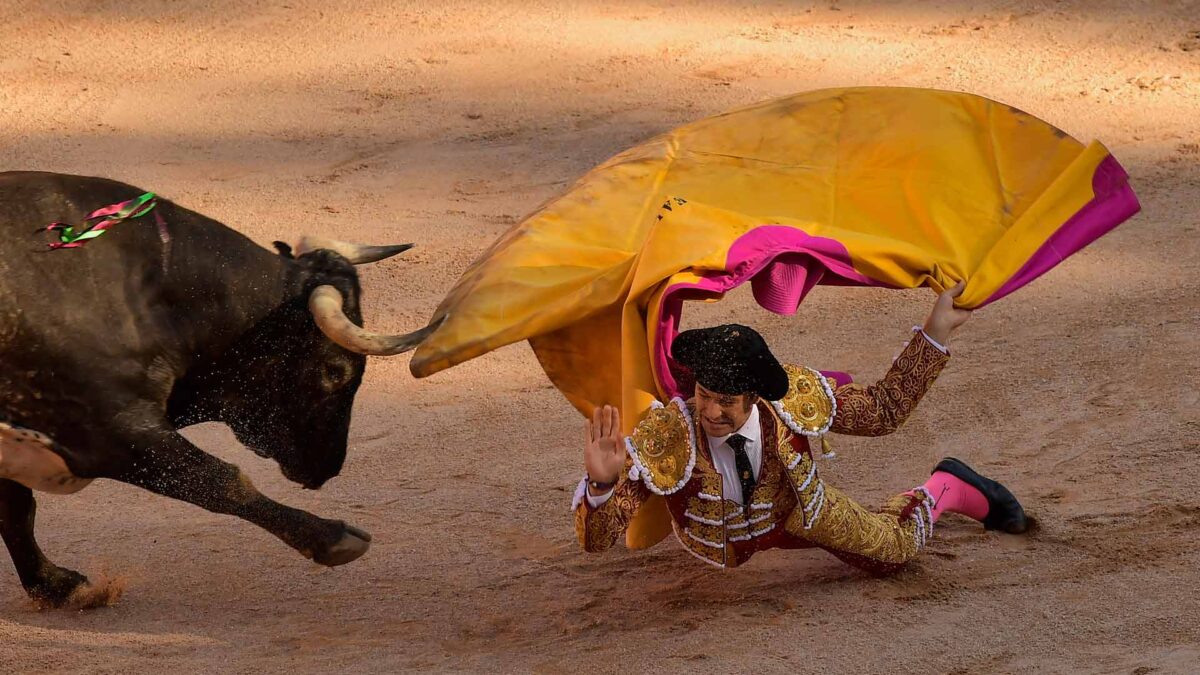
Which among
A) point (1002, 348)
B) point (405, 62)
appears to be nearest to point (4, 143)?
point (405, 62)

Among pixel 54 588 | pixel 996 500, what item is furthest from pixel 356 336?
pixel 996 500

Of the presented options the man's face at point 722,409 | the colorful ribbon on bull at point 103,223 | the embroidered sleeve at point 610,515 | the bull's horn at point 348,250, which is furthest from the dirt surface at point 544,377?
the colorful ribbon on bull at point 103,223

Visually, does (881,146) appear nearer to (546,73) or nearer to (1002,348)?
(1002,348)

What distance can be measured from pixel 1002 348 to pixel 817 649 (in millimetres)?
2290

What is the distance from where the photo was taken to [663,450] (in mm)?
3695

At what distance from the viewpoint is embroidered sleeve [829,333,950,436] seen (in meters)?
3.81

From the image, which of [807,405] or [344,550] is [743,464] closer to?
[807,405]

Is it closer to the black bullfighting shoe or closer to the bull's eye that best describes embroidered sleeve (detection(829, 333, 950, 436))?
the black bullfighting shoe

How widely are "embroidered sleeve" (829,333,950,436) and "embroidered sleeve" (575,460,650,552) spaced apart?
51 centimetres

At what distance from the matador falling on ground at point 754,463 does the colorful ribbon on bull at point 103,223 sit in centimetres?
132

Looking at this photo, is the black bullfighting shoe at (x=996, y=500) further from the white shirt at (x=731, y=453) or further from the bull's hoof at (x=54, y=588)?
the bull's hoof at (x=54, y=588)

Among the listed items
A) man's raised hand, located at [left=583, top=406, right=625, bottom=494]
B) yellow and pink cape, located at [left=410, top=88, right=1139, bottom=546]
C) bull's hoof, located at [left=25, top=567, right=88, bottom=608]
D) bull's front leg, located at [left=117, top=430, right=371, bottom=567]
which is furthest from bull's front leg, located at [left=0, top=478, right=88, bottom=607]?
man's raised hand, located at [left=583, top=406, right=625, bottom=494]

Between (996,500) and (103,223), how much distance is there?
240 centimetres

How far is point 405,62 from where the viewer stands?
28.3 feet
